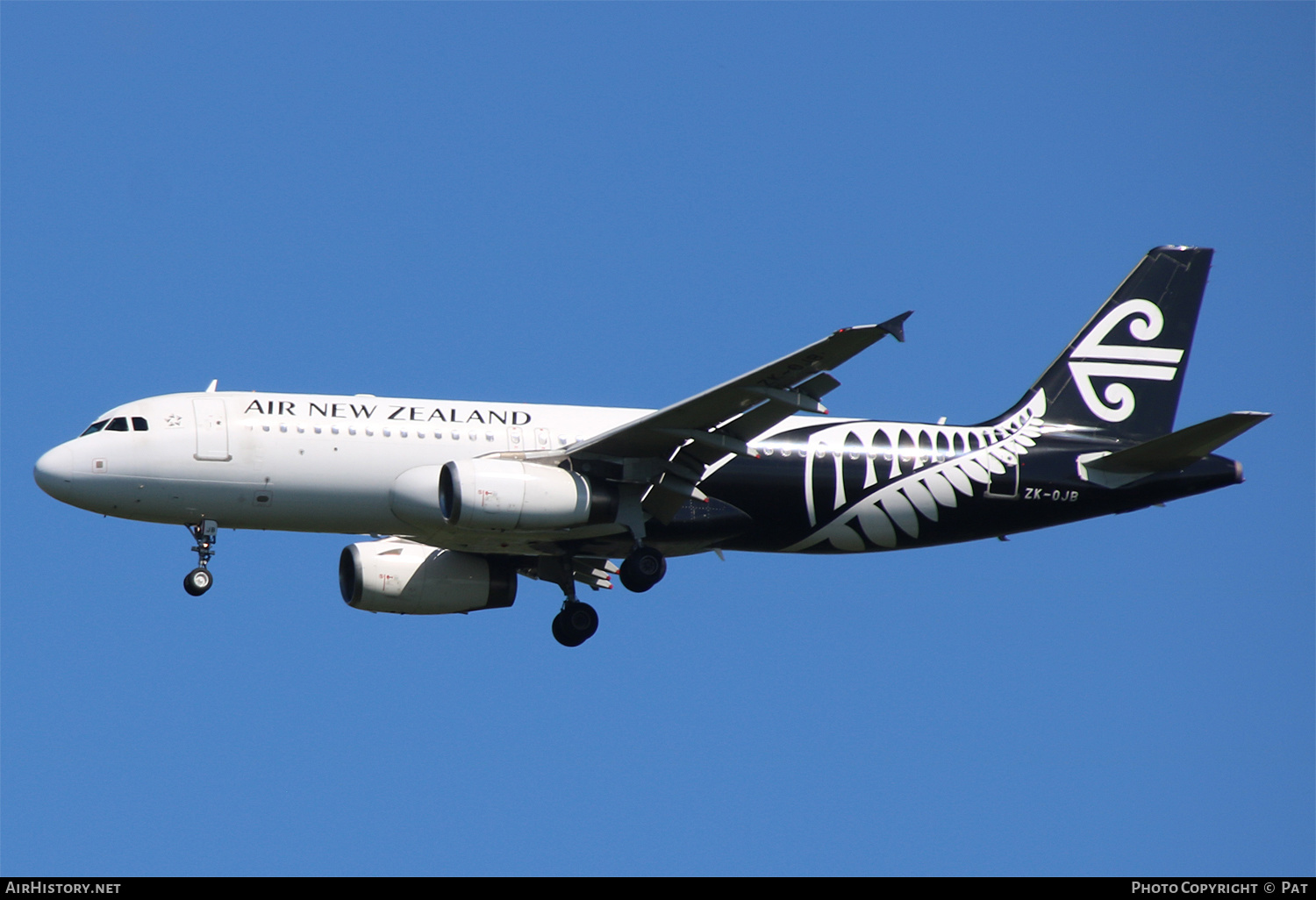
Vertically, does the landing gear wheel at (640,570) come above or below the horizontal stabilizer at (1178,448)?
below

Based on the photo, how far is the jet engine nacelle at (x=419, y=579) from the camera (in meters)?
36.0

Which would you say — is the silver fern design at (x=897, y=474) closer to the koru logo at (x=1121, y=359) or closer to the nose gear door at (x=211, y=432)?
the koru logo at (x=1121, y=359)

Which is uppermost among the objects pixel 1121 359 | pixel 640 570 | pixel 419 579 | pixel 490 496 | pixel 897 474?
pixel 1121 359

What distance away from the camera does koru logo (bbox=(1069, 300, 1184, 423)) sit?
38250mm

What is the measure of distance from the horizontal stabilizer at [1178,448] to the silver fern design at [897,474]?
197 cm

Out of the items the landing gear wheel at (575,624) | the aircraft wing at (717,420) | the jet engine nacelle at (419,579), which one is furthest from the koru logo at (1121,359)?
the jet engine nacelle at (419,579)

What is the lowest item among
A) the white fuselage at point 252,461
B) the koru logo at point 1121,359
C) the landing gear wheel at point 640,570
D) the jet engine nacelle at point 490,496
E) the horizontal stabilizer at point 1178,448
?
the landing gear wheel at point 640,570

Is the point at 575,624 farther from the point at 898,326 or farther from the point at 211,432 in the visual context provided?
the point at 898,326

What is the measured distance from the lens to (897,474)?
3519 cm

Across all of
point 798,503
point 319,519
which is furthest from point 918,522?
point 319,519

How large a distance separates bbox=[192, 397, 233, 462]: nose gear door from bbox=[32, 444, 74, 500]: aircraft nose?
7.80 feet

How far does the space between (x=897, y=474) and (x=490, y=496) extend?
8.80 metres

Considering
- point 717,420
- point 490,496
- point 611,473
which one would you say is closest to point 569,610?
point 611,473

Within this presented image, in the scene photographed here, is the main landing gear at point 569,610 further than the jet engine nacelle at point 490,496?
Yes
